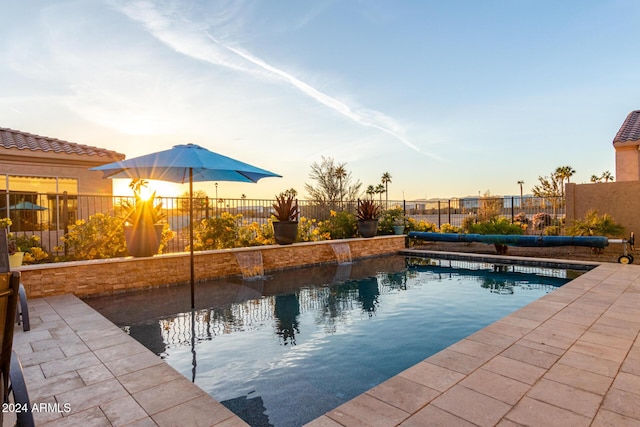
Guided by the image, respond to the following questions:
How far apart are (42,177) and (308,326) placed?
10.4 m

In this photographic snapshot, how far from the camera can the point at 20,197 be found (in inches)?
394

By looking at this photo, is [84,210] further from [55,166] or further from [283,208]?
[283,208]

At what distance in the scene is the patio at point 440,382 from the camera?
7.57 ft

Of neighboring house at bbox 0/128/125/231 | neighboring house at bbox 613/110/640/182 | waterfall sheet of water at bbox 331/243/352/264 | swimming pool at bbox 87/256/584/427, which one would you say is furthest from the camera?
neighboring house at bbox 613/110/640/182

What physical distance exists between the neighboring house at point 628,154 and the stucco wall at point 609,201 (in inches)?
71.9

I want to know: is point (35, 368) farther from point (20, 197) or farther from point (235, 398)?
point (20, 197)

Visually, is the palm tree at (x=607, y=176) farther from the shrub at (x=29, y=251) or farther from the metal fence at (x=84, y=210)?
the shrub at (x=29, y=251)

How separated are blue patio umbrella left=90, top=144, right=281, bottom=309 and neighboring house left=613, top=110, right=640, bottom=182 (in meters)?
13.3

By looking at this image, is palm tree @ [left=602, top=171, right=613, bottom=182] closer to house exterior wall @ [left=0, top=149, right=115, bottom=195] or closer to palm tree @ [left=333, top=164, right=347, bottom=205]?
palm tree @ [left=333, top=164, right=347, bottom=205]

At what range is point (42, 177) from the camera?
10492 mm

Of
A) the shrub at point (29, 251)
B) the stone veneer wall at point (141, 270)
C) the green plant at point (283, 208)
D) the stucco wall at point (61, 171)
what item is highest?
the stucco wall at point (61, 171)

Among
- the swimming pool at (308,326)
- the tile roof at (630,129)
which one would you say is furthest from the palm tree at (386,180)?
the swimming pool at (308,326)

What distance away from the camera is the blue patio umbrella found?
4973 mm

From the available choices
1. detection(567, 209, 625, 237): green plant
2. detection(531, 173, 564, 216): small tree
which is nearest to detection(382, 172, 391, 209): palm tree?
detection(531, 173, 564, 216): small tree
